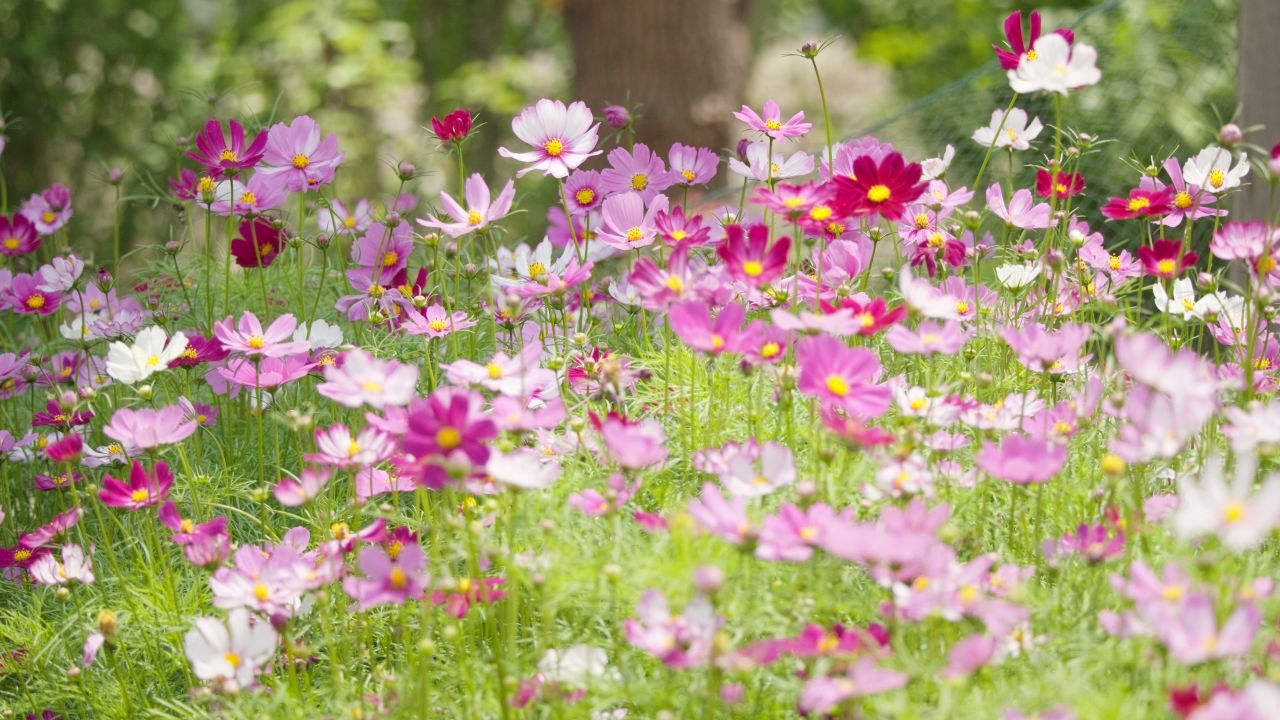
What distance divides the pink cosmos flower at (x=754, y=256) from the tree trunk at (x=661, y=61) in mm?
3348

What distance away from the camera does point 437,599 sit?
1160 mm

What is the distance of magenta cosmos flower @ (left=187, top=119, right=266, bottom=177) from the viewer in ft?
5.20

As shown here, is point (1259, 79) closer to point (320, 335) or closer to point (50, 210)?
point (320, 335)

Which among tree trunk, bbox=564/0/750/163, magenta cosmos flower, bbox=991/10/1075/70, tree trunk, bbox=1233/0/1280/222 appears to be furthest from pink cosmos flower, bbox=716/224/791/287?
tree trunk, bbox=564/0/750/163

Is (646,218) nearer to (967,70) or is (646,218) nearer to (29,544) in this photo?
(29,544)

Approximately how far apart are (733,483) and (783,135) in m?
0.60

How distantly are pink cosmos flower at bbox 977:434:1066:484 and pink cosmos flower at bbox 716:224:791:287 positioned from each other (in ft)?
0.91

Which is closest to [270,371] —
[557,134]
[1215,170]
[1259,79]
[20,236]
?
[557,134]

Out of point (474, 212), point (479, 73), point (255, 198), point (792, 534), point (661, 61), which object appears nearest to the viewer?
point (792, 534)

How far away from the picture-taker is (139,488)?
1.32m

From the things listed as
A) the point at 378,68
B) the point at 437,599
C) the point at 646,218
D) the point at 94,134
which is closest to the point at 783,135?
the point at 646,218

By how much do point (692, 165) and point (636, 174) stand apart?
0.26 ft

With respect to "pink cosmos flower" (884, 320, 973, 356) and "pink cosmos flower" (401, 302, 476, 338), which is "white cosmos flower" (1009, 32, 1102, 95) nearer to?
"pink cosmos flower" (884, 320, 973, 356)

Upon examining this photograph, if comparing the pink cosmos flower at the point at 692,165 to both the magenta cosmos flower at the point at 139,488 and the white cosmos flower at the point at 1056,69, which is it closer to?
the white cosmos flower at the point at 1056,69
